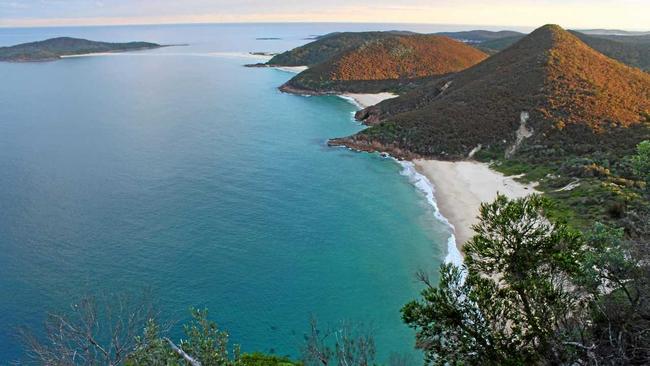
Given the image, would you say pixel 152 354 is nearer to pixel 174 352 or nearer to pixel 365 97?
pixel 174 352

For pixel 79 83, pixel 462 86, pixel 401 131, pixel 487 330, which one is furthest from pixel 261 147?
pixel 79 83

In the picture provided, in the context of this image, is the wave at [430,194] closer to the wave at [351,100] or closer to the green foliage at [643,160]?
the green foliage at [643,160]

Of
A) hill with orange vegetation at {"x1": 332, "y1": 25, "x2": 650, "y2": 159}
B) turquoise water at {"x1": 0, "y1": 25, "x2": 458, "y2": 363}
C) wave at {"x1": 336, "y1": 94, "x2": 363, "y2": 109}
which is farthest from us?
wave at {"x1": 336, "y1": 94, "x2": 363, "y2": 109}

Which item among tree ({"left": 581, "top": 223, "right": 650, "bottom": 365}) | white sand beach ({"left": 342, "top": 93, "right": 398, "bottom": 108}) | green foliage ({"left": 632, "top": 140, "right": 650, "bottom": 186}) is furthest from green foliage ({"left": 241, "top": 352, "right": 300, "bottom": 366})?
white sand beach ({"left": 342, "top": 93, "right": 398, "bottom": 108})

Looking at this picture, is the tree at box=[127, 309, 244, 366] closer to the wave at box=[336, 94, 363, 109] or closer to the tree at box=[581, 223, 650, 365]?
the tree at box=[581, 223, 650, 365]

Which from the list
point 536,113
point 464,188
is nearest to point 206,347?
point 464,188

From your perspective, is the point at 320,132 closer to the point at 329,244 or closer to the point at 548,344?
the point at 329,244
